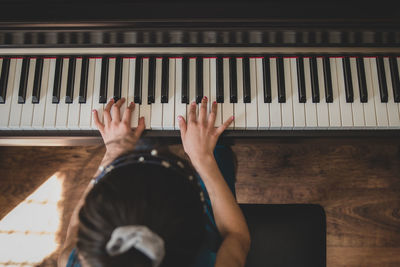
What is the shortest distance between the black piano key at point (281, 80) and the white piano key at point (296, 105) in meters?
0.04

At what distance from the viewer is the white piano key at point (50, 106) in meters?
1.23

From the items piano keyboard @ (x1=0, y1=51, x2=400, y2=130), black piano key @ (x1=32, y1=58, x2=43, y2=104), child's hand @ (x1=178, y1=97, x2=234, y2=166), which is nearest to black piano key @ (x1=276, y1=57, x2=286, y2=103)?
piano keyboard @ (x1=0, y1=51, x2=400, y2=130)

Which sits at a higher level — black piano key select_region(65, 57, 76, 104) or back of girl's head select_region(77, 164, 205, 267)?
black piano key select_region(65, 57, 76, 104)

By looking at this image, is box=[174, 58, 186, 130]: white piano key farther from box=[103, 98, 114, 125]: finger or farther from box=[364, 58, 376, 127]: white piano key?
box=[364, 58, 376, 127]: white piano key

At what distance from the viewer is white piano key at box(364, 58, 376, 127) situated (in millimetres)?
1216

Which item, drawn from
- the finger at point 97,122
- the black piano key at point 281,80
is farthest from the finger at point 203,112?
the finger at point 97,122

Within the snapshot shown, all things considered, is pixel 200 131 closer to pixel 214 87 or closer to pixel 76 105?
pixel 214 87

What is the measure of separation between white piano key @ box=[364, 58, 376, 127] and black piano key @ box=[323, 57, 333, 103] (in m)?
0.16

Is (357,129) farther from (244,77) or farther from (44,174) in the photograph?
(44,174)

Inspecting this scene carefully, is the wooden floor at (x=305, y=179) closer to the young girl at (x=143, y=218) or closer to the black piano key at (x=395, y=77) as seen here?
the black piano key at (x=395, y=77)

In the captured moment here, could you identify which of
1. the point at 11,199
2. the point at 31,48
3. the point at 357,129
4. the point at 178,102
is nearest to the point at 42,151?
the point at 11,199

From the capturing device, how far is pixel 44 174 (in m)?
1.79

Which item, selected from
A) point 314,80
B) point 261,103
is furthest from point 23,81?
point 314,80

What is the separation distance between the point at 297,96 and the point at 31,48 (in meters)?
1.18
